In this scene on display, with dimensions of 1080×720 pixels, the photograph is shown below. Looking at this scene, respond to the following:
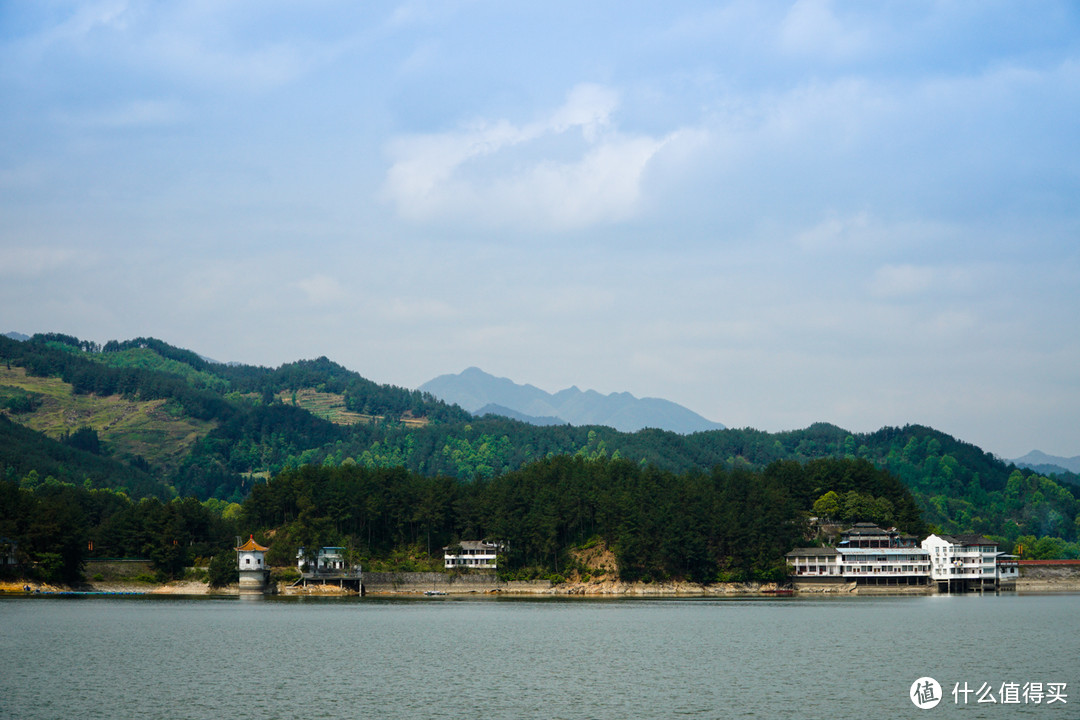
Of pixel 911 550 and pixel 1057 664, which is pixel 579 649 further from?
pixel 911 550

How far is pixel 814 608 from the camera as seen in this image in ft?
343

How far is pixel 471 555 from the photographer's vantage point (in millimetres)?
141625

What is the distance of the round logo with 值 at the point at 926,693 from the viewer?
44.0m

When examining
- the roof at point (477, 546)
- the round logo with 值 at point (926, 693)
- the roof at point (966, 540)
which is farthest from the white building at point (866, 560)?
the round logo with 值 at point (926, 693)

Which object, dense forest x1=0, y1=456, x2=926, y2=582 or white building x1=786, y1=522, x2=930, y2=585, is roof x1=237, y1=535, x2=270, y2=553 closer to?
dense forest x1=0, y1=456, x2=926, y2=582

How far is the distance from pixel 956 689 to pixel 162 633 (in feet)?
181

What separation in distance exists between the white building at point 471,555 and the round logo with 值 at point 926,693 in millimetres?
94488

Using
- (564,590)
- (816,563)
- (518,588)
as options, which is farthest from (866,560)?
(518,588)

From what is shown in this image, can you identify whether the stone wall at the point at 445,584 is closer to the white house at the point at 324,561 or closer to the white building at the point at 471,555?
the white building at the point at 471,555

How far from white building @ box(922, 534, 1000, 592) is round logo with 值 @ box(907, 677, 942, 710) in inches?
3949

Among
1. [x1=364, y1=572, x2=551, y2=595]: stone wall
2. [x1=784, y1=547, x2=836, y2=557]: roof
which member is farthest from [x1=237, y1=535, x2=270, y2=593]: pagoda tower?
[x1=784, y1=547, x2=836, y2=557]: roof

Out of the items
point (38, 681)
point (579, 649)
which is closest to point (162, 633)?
point (38, 681)

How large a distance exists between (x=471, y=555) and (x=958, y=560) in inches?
2710

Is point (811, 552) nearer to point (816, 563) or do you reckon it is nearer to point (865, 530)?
point (816, 563)
